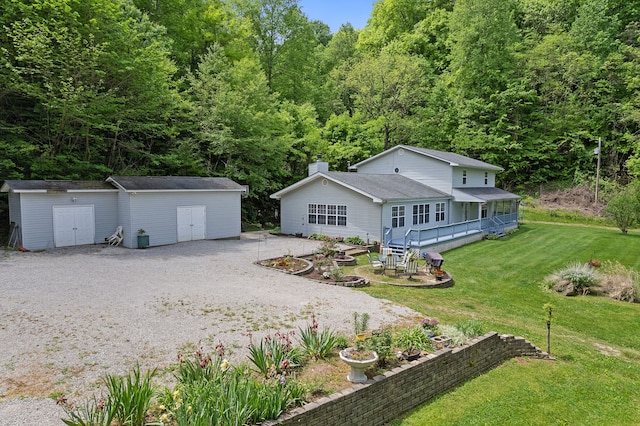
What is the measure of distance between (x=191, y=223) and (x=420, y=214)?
1294 centimetres

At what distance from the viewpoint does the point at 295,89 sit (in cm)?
3947

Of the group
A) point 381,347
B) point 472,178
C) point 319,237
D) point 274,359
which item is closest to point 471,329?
point 381,347

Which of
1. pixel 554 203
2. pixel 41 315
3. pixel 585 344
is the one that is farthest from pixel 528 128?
pixel 41 315

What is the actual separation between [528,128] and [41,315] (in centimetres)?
4363

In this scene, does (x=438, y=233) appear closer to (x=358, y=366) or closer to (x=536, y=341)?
(x=536, y=341)

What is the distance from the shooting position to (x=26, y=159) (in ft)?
63.4

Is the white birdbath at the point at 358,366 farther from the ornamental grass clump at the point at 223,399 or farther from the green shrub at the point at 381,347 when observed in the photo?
the ornamental grass clump at the point at 223,399

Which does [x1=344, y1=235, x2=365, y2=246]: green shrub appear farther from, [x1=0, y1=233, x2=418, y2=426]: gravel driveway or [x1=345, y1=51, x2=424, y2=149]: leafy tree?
[x1=345, y1=51, x2=424, y2=149]: leafy tree

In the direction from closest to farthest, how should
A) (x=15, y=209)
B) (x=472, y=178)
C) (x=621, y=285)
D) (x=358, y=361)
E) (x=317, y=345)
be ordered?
(x=358, y=361) → (x=317, y=345) → (x=621, y=285) → (x=15, y=209) → (x=472, y=178)

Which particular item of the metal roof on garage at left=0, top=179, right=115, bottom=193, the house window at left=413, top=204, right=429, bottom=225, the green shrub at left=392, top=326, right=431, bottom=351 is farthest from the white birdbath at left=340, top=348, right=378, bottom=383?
the house window at left=413, top=204, right=429, bottom=225

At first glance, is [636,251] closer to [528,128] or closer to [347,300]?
[347,300]

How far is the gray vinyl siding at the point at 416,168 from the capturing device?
1019 inches

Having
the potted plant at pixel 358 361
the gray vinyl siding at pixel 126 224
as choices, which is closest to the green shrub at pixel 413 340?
the potted plant at pixel 358 361

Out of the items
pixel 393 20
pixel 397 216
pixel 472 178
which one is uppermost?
pixel 393 20
